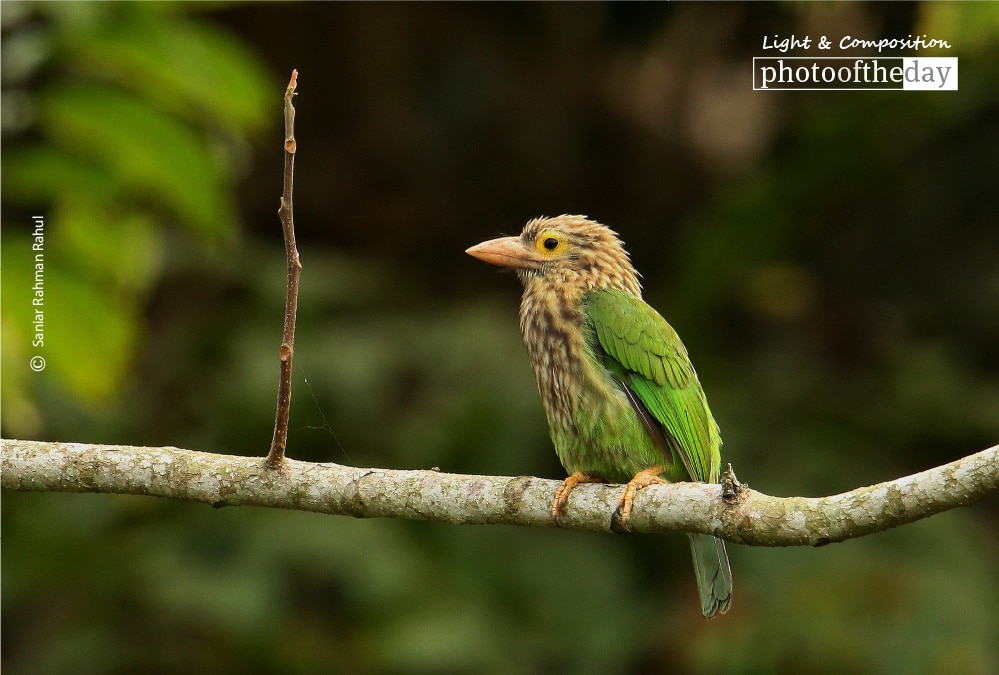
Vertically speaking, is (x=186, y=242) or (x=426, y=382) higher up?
(x=186, y=242)

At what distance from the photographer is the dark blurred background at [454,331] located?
14.4ft

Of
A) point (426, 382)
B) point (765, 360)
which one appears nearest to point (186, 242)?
point (426, 382)

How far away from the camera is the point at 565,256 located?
152 inches

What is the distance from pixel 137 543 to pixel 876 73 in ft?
14.8

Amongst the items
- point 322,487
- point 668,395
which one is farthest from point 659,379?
point 322,487

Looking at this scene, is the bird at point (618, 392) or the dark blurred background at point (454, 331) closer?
the bird at point (618, 392)

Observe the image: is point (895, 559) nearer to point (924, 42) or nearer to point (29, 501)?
point (924, 42)

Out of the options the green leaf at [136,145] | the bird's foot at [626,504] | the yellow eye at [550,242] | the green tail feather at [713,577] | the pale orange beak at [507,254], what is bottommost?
the green tail feather at [713,577]

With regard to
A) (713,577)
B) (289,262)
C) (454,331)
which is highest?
(454,331)

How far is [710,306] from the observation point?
21.2 feet

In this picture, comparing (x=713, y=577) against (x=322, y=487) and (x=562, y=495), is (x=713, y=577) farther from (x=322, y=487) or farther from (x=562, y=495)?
(x=322, y=487)

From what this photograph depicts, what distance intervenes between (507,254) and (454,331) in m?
2.48

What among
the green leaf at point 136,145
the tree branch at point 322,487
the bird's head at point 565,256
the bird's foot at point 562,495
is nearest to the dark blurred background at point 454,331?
the green leaf at point 136,145

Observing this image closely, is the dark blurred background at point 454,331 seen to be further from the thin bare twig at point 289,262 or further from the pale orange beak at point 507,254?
the thin bare twig at point 289,262
